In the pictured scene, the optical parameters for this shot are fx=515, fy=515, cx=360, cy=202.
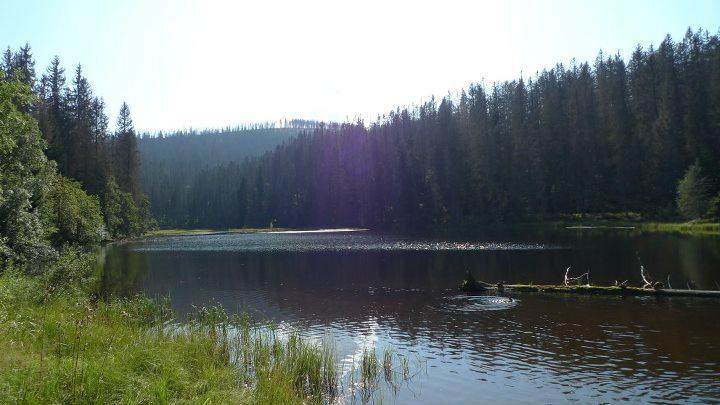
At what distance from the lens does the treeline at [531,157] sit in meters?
93.4

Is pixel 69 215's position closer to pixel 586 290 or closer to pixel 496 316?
pixel 496 316

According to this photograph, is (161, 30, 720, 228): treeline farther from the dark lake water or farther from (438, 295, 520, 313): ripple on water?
(438, 295, 520, 313): ripple on water

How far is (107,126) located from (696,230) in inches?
3514

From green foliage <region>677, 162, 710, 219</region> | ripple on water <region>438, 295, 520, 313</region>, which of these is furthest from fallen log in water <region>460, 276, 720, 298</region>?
green foliage <region>677, 162, 710, 219</region>

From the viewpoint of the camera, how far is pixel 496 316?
22.8 metres

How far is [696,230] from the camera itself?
63.7 meters

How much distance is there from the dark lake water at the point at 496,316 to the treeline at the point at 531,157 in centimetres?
4408

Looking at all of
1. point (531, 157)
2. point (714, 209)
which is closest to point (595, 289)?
point (714, 209)

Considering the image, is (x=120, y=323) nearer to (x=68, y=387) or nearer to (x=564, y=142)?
(x=68, y=387)

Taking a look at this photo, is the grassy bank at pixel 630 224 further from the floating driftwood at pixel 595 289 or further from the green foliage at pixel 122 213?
the green foliage at pixel 122 213

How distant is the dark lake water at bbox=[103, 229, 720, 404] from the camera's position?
13992 mm

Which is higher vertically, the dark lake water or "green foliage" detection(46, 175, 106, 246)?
"green foliage" detection(46, 175, 106, 246)

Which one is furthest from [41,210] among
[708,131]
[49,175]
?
[708,131]

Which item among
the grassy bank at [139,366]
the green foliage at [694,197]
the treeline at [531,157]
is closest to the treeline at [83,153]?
the grassy bank at [139,366]
